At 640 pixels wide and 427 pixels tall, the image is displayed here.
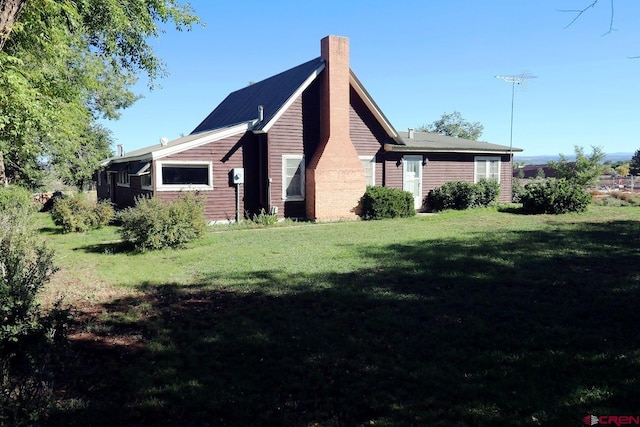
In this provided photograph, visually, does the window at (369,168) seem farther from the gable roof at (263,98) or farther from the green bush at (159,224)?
the green bush at (159,224)

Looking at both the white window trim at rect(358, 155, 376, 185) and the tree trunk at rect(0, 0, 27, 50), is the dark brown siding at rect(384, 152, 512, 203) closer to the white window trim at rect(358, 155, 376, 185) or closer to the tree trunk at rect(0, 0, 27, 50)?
the white window trim at rect(358, 155, 376, 185)

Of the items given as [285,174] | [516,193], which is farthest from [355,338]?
[516,193]

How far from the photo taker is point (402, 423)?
3262 mm

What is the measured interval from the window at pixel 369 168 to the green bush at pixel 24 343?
14.7 meters

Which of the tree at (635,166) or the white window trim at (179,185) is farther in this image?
the tree at (635,166)

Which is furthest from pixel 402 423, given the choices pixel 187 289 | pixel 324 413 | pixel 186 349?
pixel 187 289

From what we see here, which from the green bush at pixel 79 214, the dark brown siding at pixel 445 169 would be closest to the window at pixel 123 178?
the green bush at pixel 79 214

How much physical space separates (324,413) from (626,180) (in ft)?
153

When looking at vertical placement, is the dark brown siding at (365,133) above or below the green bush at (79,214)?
above

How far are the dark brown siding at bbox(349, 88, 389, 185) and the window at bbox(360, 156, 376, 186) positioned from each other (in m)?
0.13

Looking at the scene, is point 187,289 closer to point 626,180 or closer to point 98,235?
point 98,235

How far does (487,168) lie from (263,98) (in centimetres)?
1154

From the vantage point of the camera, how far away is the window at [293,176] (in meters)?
17.2

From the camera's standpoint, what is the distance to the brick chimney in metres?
17.0
